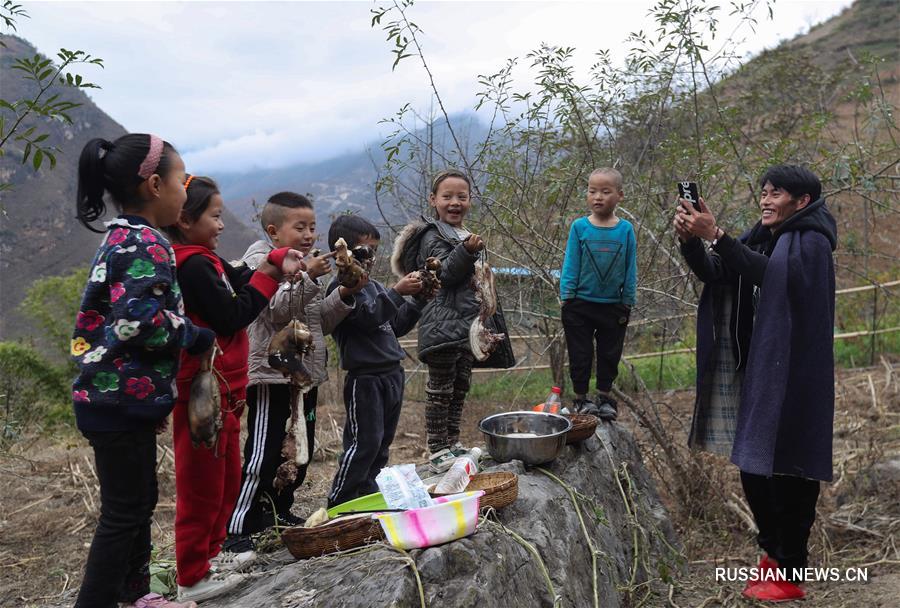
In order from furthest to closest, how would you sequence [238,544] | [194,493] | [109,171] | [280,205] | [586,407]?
1. [586,407]
2. [280,205]
3. [238,544]
4. [194,493]
5. [109,171]

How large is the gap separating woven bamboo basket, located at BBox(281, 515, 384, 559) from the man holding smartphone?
1.87m

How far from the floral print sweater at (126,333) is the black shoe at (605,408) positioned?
2.84 m

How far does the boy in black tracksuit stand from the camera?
10.0ft

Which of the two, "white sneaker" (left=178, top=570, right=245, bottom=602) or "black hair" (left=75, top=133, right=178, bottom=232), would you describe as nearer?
"black hair" (left=75, top=133, right=178, bottom=232)

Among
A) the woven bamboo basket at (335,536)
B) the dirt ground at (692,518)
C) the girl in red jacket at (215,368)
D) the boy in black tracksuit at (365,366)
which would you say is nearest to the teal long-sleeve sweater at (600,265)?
the dirt ground at (692,518)

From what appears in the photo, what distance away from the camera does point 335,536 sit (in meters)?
2.29

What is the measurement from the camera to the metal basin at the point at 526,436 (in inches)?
126

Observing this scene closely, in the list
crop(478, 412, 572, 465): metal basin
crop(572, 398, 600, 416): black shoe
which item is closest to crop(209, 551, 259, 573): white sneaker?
crop(478, 412, 572, 465): metal basin

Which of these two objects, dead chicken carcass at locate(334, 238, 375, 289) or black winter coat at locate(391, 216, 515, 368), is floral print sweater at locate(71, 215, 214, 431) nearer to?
dead chicken carcass at locate(334, 238, 375, 289)

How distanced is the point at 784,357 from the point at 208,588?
267 centimetres

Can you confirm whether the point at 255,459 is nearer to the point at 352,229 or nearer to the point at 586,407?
the point at 352,229

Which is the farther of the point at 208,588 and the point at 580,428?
the point at 580,428

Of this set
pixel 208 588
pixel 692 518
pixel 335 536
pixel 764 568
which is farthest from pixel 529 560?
pixel 692 518

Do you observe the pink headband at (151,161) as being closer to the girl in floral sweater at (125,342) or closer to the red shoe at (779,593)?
the girl in floral sweater at (125,342)
